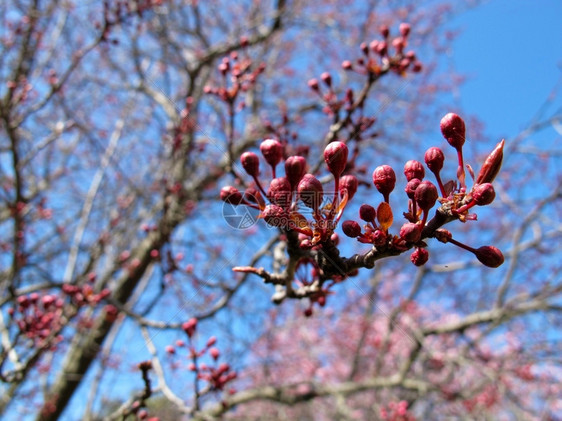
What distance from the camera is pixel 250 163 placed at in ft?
4.35

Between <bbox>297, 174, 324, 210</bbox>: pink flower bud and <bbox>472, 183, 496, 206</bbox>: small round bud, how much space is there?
1.15ft

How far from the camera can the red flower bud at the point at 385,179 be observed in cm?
107

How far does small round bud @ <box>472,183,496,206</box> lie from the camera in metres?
0.94

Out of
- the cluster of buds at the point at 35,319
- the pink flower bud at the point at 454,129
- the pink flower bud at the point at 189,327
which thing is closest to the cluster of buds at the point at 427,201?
the pink flower bud at the point at 454,129

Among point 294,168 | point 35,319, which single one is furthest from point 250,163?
point 35,319

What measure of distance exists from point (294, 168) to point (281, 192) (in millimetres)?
72

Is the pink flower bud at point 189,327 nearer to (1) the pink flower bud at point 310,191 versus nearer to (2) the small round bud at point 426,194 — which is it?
(1) the pink flower bud at point 310,191

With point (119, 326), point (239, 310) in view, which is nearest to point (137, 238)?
point (119, 326)

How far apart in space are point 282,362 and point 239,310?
5.03 m

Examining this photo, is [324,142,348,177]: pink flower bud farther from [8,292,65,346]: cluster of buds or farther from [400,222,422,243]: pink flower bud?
[8,292,65,346]: cluster of buds

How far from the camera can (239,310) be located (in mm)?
6691

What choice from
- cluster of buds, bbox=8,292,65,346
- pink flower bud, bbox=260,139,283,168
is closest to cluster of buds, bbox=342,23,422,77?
pink flower bud, bbox=260,139,283,168

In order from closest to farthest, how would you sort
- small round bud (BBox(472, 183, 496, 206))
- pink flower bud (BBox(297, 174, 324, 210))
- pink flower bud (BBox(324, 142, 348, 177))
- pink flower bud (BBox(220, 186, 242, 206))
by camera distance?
1. small round bud (BBox(472, 183, 496, 206))
2. pink flower bud (BBox(297, 174, 324, 210))
3. pink flower bud (BBox(324, 142, 348, 177))
4. pink flower bud (BBox(220, 186, 242, 206))

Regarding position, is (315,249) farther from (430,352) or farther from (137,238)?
(137,238)
